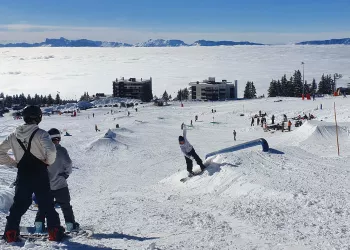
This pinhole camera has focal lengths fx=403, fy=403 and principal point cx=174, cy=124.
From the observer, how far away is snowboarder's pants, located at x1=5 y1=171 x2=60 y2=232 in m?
5.39

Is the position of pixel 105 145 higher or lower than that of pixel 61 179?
lower

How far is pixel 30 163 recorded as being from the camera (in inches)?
209

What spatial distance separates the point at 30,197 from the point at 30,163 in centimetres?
55

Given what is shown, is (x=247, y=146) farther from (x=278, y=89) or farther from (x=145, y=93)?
(x=145, y=93)

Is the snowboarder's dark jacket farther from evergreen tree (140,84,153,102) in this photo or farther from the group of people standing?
Answer: evergreen tree (140,84,153,102)

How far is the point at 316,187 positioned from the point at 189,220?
12.0 ft

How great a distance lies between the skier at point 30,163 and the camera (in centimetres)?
522

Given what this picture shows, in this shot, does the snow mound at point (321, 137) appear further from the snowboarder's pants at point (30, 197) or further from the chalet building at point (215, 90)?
the chalet building at point (215, 90)

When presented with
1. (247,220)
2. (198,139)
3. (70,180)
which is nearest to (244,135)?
(198,139)

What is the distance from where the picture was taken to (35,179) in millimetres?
5375

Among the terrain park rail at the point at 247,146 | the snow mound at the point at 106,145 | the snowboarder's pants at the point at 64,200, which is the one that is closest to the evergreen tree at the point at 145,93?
the snow mound at the point at 106,145

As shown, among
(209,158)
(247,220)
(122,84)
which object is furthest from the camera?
(122,84)

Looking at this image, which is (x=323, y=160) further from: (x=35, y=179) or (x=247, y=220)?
(x=35, y=179)

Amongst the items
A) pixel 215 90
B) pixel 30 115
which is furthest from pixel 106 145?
pixel 215 90
